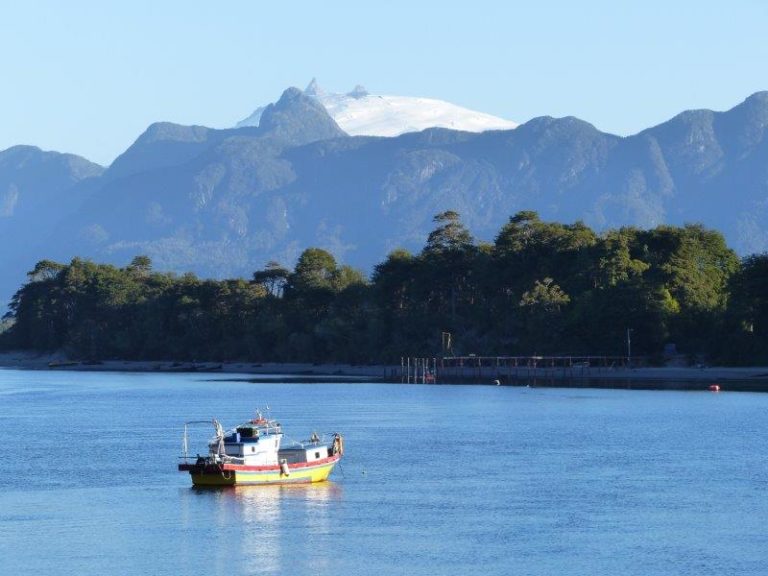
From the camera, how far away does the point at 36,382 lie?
174375mm

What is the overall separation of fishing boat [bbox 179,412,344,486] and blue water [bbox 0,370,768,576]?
75 centimetres

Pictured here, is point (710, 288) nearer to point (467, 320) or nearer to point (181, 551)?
point (467, 320)

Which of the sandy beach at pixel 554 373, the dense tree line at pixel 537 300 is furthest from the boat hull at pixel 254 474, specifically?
the dense tree line at pixel 537 300

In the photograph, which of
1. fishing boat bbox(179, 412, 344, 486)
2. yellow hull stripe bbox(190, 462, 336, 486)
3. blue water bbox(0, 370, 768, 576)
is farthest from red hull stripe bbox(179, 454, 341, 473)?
blue water bbox(0, 370, 768, 576)

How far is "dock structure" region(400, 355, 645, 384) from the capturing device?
15588 cm

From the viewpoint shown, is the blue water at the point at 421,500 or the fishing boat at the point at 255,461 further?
the fishing boat at the point at 255,461

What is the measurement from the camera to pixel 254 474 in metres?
63.8

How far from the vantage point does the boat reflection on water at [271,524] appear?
157 feet

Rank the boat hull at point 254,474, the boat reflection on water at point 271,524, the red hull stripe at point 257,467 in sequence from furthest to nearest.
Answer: the boat hull at point 254,474 → the red hull stripe at point 257,467 → the boat reflection on water at point 271,524

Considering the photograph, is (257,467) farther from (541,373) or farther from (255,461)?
(541,373)

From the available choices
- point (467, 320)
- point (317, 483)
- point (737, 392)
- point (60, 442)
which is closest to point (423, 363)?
point (467, 320)

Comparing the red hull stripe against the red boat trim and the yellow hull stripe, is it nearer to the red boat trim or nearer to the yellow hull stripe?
the red boat trim

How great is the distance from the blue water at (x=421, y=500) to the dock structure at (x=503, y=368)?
1945 inches

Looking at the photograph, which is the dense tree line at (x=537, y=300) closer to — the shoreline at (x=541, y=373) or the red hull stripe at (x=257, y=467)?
the shoreline at (x=541, y=373)
